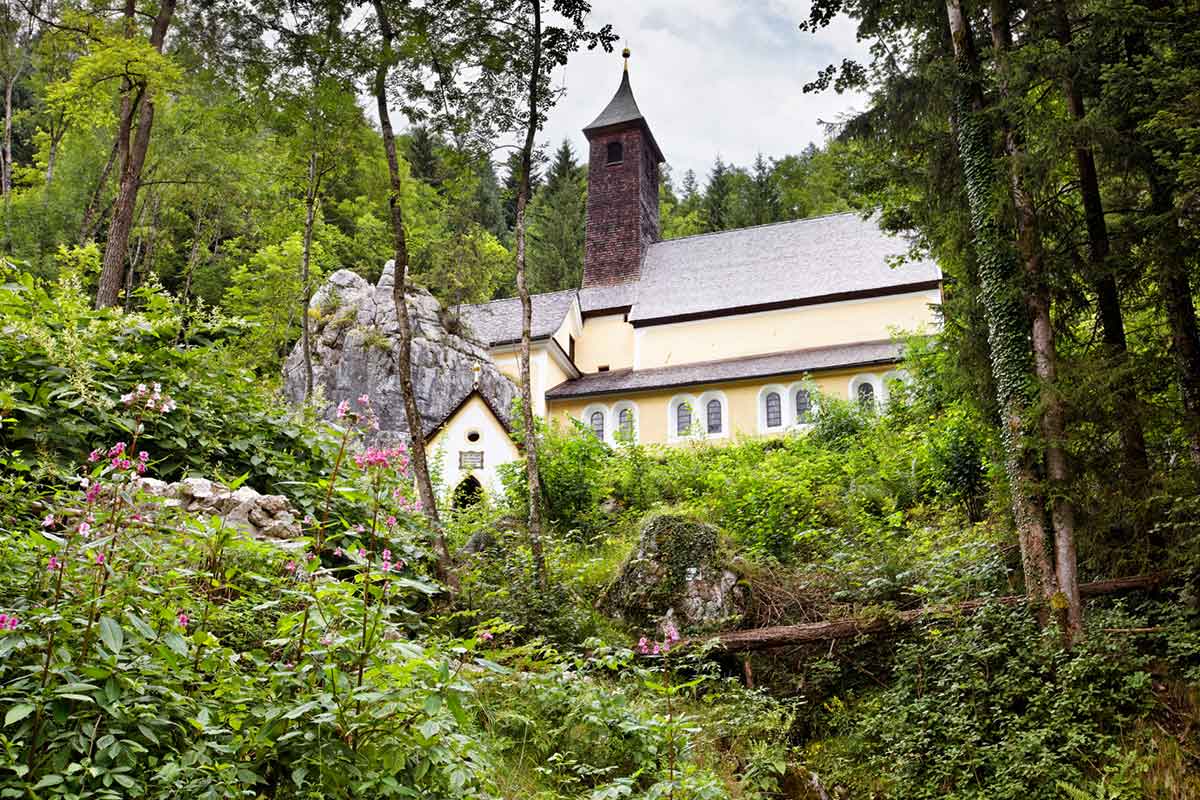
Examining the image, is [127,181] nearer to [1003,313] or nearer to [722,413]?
[1003,313]

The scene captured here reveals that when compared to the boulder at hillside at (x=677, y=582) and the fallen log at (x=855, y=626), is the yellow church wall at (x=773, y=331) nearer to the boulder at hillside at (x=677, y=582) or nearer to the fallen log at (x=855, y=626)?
the boulder at hillside at (x=677, y=582)

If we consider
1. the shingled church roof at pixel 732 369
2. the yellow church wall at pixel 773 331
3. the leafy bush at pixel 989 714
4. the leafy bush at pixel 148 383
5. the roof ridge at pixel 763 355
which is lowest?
the leafy bush at pixel 989 714

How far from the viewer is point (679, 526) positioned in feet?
33.4

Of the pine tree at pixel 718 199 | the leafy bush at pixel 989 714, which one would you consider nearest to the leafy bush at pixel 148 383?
the leafy bush at pixel 989 714

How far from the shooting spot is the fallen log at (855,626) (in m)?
7.89

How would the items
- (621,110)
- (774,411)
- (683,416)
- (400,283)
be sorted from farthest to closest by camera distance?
(621,110)
(683,416)
(774,411)
(400,283)

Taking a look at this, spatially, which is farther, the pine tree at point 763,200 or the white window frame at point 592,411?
the pine tree at point 763,200

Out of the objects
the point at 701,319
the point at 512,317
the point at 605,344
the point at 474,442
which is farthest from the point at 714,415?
the point at 474,442

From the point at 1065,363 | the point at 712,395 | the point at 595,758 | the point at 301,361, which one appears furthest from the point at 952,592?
the point at 301,361

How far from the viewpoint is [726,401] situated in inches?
1154

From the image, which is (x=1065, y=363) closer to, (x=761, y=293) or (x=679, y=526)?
(x=679, y=526)

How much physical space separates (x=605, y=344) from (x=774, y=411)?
7.80m

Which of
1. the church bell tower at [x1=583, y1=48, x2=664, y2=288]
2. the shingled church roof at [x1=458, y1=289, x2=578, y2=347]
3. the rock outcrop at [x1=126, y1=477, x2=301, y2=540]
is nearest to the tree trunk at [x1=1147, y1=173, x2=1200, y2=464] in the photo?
the rock outcrop at [x1=126, y1=477, x2=301, y2=540]

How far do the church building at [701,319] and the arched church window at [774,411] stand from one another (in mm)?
45
